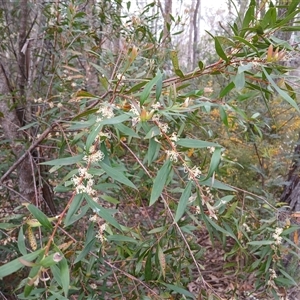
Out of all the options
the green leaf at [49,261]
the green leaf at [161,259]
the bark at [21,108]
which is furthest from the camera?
the bark at [21,108]

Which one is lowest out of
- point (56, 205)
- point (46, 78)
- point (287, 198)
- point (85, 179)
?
point (287, 198)

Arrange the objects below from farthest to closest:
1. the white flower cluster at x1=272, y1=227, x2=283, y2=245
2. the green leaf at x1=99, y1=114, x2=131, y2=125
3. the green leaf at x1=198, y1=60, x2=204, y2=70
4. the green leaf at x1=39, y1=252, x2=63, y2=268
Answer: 1. the white flower cluster at x1=272, y1=227, x2=283, y2=245
2. the green leaf at x1=198, y1=60, x2=204, y2=70
3. the green leaf at x1=99, y1=114, x2=131, y2=125
4. the green leaf at x1=39, y1=252, x2=63, y2=268

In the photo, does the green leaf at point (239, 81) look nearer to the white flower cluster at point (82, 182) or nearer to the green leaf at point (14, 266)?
the white flower cluster at point (82, 182)

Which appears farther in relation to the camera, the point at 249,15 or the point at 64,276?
the point at 249,15

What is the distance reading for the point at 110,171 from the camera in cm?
62

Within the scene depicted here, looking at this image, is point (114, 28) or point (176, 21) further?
point (114, 28)

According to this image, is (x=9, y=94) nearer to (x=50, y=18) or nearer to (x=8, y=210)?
(x=50, y=18)

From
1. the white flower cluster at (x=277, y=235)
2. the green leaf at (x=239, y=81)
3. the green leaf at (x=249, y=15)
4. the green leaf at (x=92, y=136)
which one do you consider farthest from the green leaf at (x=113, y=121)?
the white flower cluster at (x=277, y=235)

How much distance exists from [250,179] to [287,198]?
0.33m

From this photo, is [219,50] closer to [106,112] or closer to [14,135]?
[106,112]

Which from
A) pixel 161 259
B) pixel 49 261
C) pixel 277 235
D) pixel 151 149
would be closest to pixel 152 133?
pixel 151 149

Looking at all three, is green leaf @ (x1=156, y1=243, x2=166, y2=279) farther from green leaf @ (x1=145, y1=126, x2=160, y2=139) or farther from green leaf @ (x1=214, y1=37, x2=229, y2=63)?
green leaf @ (x1=214, y1=37, x2=229, y2=63)

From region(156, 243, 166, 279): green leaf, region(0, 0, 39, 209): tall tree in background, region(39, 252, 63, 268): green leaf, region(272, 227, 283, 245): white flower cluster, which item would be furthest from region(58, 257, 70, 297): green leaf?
region(0, 0, 39, 209): tall tree in background

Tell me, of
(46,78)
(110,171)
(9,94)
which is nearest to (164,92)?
(110,171)
